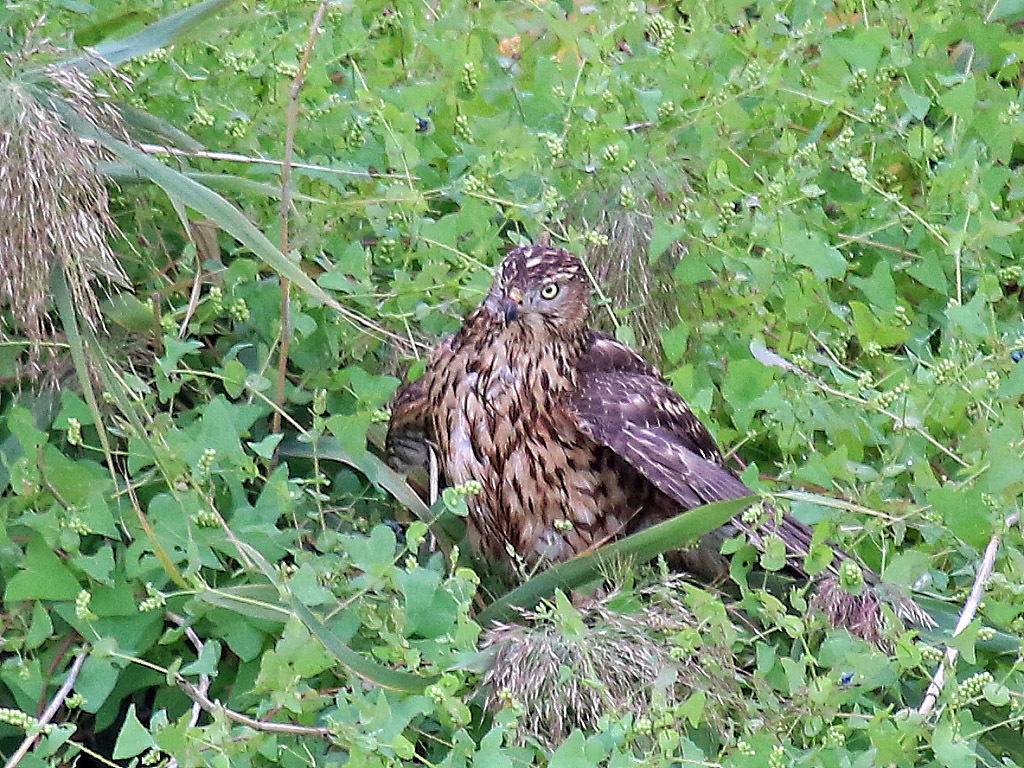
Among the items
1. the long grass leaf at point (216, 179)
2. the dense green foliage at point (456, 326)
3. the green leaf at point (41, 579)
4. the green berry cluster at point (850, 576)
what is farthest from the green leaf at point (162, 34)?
the green berry cluster at point (850, 576)

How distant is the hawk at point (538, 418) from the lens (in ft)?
12.2

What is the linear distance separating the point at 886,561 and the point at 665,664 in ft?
2.36

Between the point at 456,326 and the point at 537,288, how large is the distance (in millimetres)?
370

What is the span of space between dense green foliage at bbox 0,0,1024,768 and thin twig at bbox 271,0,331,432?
0.07 metres

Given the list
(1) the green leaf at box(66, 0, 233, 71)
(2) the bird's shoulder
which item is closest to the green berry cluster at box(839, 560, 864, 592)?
(2) the bird's shoulder

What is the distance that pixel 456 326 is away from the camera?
4.03 meters

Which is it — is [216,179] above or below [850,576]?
above

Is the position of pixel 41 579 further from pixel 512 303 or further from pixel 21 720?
pixel 512 303

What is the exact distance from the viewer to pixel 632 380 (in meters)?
3.75

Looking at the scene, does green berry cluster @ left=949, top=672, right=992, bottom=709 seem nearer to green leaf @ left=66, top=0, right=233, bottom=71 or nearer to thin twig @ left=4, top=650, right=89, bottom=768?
thin twig @ left=4, top=650, right=89, bottom=768

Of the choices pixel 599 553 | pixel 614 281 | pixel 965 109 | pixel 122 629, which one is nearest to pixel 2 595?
pixel 122 629

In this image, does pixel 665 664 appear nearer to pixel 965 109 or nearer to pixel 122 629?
pixel 122 629

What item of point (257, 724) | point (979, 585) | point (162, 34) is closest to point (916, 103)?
point (979, 585)

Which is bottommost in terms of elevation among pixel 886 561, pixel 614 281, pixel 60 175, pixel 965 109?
pixel 886 561
